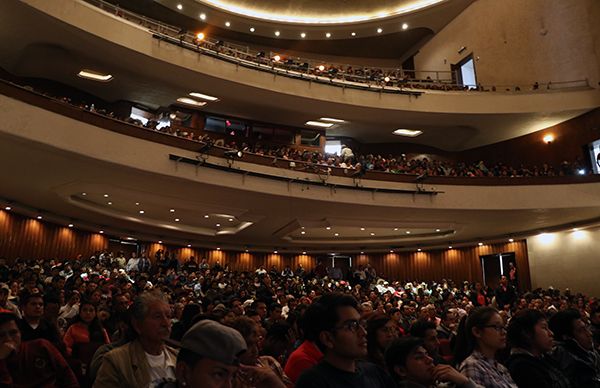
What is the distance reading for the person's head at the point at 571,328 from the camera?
10.6 feet

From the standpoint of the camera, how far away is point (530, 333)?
2799 mm

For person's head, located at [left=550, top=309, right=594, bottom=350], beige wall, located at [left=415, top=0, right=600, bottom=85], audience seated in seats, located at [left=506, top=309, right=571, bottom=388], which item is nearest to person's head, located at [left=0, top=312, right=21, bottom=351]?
audience seated in seats, located at [left=506, top=309, right=571, bottom=388]

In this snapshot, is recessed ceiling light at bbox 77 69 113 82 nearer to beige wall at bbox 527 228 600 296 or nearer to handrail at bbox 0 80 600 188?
handrail at bbox 0 80 600 188

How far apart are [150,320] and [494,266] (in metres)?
18.6

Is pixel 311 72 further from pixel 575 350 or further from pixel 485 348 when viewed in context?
pixel 485 348

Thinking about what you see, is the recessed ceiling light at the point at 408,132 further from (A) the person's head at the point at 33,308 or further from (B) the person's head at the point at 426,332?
(A) the person's head at the point at 33,308

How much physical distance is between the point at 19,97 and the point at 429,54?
56.7 ft

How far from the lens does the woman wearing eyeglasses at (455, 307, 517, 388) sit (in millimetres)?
2459

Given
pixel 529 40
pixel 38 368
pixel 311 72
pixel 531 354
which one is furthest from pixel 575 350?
pixel 529 40

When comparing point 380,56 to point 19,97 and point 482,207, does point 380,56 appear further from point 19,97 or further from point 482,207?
point 19,97

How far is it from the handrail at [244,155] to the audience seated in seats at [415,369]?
964 cm

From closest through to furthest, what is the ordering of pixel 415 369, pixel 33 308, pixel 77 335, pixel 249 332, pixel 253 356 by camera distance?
pixel 415 369, pixel 253 356, pixel 249 332, pixel 33 308, pixel 77 335

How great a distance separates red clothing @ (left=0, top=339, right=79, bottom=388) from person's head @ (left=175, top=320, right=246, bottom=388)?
192 centimetres

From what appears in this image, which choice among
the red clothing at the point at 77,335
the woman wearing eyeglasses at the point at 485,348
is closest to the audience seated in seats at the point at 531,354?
the woman wearing eyeglasses at the point at 485,348
